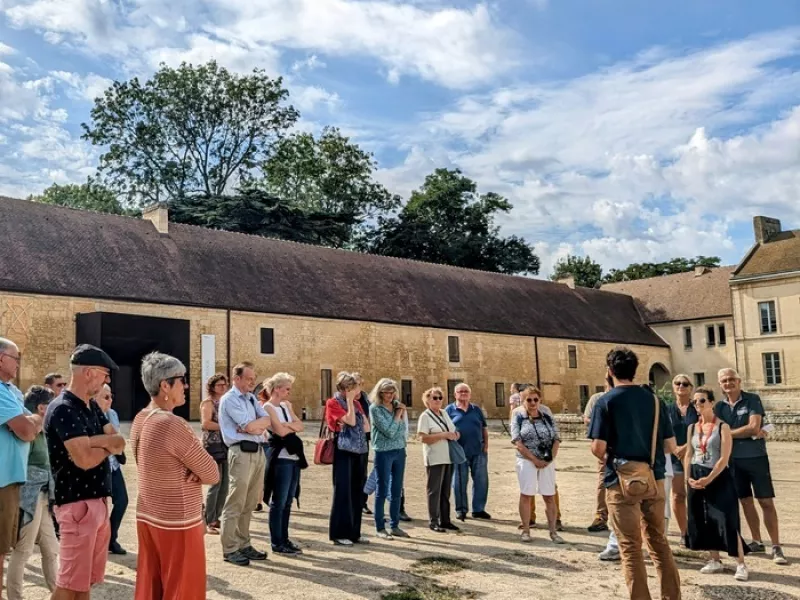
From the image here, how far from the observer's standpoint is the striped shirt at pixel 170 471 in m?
4.22

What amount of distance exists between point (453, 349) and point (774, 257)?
56.2ft

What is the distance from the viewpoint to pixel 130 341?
24.8 metres

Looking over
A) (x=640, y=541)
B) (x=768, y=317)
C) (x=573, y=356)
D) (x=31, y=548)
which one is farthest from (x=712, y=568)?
(x=768, y=317)

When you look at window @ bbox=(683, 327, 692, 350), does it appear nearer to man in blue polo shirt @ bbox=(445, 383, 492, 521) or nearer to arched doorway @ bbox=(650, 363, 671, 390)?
arched doorway @ bbox=(650, 363, 671, 390)

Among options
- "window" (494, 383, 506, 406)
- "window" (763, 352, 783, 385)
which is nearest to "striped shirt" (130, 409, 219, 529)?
"window" (494, 383, 506, 406)

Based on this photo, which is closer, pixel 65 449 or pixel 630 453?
pixel 65 449

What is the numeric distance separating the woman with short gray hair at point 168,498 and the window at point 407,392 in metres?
28.0

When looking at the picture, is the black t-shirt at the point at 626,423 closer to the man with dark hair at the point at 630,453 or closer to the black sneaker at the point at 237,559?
the man with dark hair at the point at 630,453

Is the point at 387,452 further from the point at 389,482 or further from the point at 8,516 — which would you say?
the point at 8,516

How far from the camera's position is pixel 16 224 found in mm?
25734

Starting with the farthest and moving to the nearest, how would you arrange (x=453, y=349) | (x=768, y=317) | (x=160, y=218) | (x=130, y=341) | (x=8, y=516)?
(x=768, y=317)
(x=453, y=349)
(x=160, y=218)
(x=130, y=341)
(x=8, y=516)

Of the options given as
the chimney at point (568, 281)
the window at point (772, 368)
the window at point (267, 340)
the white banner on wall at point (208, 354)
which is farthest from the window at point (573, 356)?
the white banner on wall at point (208, 354)

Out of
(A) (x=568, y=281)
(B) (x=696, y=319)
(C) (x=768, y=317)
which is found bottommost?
(C) (x=768, y=317)

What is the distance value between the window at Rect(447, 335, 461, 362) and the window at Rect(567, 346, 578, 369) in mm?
7396
